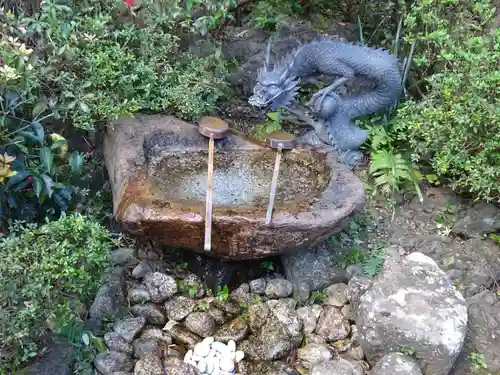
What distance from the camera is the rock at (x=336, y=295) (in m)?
3.90

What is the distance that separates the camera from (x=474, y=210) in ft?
14.4

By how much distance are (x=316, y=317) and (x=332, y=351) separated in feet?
0.88

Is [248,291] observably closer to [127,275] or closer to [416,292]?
[127,275]

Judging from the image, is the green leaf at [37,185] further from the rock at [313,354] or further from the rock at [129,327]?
the rock at [313,354]

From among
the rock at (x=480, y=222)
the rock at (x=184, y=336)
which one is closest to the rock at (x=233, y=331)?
the rock at (x=184, y=336)

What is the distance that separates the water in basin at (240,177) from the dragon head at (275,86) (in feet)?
1.29

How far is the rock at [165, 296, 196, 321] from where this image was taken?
373cm

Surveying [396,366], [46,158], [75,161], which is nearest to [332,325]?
[396,366]

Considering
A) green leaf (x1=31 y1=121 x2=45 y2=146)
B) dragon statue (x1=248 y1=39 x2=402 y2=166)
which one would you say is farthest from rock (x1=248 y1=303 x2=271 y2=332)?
green leaf (x1=31 y1=121 x2=45 y2=146)

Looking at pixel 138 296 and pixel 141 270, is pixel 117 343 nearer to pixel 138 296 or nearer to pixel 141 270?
pixel 138 296

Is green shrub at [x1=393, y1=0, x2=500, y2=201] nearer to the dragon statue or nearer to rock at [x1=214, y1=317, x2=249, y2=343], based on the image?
the dragon statue

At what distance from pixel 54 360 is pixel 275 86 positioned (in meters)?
2.43

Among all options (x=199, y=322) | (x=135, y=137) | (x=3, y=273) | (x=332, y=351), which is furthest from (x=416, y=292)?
(x=3, y=273)

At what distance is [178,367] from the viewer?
3.37 m
